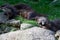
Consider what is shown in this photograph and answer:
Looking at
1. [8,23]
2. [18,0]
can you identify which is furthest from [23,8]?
[18,0]

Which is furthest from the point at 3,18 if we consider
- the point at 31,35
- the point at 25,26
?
the point at 31,35

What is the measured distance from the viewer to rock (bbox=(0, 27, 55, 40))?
25.3 feet

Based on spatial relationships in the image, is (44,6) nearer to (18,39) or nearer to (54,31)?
(54,31)

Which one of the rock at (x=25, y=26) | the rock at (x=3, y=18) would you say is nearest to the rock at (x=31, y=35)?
the rock at (x=25, y=26)

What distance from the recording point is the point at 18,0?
42.3ft

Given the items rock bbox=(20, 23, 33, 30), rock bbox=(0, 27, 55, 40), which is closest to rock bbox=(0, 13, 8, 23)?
rock bbox=(20, 23, 33, 30)

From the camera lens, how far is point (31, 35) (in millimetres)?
7754

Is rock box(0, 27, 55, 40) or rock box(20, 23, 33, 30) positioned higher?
rock box(20, 23, 33, 30)

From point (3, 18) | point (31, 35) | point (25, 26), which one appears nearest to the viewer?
point (31, 35)

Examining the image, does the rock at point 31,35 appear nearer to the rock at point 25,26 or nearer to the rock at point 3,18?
the rock at point 25,26

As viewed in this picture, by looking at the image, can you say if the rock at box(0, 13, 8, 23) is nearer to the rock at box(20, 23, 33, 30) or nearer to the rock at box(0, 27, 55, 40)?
the rock at box(20, 23, 33, 30)

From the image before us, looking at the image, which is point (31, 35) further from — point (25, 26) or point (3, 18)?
point (3, 18)

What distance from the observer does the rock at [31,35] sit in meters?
7.72

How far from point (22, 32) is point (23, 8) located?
2130 millimetres
